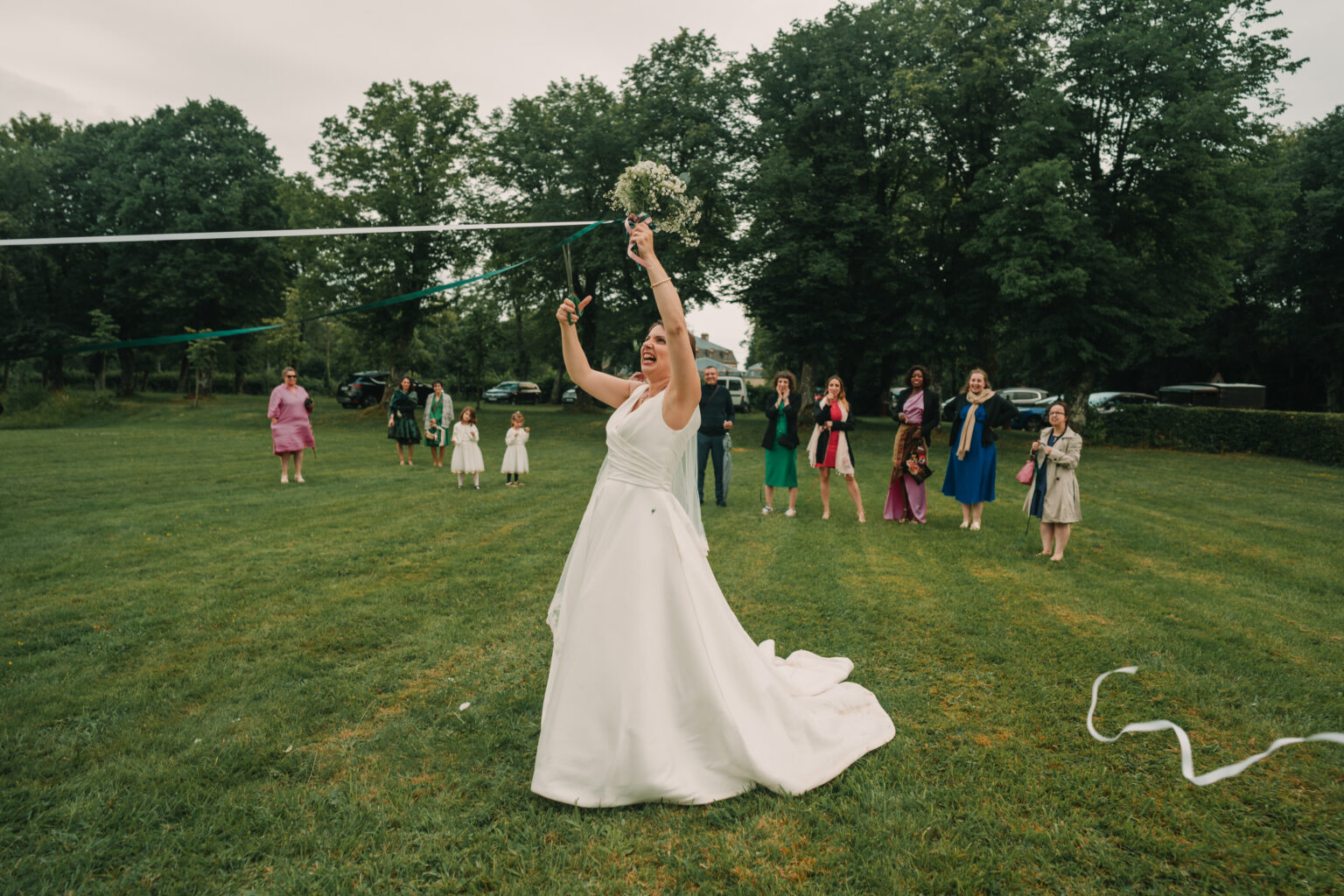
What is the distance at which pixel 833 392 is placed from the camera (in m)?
10.8

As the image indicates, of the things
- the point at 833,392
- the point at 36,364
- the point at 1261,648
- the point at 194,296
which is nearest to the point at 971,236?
the point at 833,392

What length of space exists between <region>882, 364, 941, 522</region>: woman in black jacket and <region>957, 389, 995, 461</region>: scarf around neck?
42cm

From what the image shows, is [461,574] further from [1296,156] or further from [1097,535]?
[1296,156]

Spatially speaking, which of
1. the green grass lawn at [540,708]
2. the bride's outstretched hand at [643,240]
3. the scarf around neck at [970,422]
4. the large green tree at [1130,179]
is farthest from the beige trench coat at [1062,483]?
the large green tree at [1130,179]

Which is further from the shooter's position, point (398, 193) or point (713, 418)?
point (398, 193)

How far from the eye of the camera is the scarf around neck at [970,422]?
10.0 meters

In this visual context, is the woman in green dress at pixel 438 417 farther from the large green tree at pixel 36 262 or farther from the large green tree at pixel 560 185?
the large green tree at pixel 36 262

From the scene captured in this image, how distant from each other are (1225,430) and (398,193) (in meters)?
33.0

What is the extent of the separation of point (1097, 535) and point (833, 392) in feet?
13.8

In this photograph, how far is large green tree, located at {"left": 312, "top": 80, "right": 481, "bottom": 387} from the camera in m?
30.9

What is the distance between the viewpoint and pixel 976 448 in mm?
10070

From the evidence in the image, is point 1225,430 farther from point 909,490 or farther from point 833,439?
point 833,439

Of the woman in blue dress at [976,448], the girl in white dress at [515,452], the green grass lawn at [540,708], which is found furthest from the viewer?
the girl in white dress at [515,452]

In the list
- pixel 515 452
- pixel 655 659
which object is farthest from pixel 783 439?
pixel 655 659
